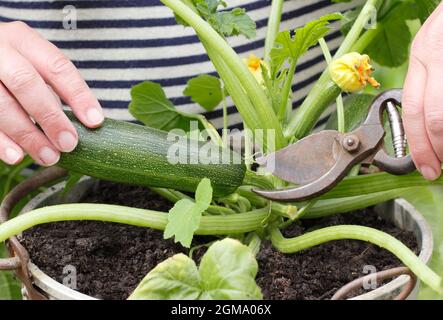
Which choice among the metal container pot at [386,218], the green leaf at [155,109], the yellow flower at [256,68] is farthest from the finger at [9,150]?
the yellow flower at [256,68]

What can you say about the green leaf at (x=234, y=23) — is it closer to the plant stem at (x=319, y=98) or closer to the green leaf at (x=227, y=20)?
the green leaf at (x=227, y=20)

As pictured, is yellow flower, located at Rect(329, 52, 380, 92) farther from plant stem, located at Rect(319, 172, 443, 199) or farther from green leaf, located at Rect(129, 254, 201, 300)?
green leaf, located at Rect(129, 254, 201, 300)

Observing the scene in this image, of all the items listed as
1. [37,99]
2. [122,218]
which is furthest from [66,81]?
[122,218]

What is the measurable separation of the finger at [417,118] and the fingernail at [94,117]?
37 centimetres

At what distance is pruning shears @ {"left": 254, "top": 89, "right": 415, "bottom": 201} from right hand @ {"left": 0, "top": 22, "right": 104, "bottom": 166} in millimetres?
237

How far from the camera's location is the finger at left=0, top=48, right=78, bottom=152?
896 millimetres

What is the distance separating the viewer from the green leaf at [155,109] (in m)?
1.11

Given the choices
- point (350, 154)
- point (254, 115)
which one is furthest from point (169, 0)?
point (350, 154)

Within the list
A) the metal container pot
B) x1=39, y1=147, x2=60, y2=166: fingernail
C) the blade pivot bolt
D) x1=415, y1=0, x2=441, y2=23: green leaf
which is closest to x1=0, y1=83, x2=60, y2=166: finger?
x1=39, y1=147, x2=60, y2=166: fingernail

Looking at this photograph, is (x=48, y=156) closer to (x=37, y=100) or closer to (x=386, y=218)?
(x=37, y=100)

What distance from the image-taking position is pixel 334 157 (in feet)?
2.88
